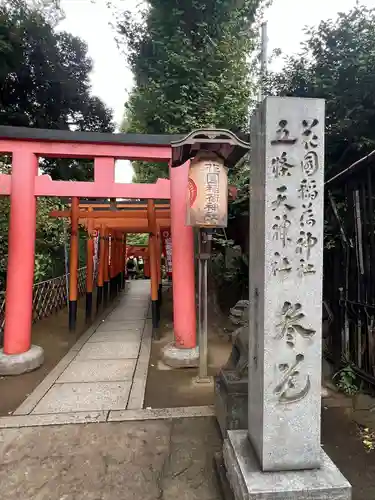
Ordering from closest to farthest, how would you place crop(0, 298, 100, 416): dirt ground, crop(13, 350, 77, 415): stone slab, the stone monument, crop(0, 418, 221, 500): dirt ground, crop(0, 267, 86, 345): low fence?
the stone monument < crop(0, 418, 221, 500): dirt ground < crop(13, 350, 77, 415): stone slab < crop(0, 298, 100, 416): dirt ground < crop(0, 267, 86, 345): low fence

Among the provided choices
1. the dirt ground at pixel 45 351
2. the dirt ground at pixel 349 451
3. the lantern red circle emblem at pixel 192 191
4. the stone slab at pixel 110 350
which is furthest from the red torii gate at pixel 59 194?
the dirt ground at pixel 349 451

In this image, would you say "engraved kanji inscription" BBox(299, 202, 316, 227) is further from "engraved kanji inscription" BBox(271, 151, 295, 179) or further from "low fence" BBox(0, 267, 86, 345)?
"low fence" BBox(0, 267, 86, 345)

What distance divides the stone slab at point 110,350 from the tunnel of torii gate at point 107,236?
113cm

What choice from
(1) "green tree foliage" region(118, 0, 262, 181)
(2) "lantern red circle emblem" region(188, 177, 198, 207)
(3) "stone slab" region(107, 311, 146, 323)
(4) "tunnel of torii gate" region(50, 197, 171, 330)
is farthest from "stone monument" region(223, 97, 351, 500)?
(3) "stone slab" region(107, 311, 146, 323)

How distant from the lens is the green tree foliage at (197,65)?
8.99 m

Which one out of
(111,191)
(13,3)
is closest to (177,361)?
(111,191)

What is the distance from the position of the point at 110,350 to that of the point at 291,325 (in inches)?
220

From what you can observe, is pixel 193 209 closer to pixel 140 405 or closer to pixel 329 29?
pixel 140 405

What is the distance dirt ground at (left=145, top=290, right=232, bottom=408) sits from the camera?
4836 mm

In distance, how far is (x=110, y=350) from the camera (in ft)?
24.1

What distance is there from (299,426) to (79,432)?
260 cm

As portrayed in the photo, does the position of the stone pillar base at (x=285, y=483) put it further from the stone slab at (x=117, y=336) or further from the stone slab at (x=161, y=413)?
the stone slab at (x=117, y=336)

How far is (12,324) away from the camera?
19.8 ft

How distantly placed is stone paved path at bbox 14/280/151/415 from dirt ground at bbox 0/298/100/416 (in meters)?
0.19
